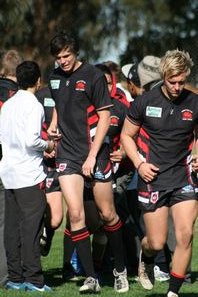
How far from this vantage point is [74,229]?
833 cm

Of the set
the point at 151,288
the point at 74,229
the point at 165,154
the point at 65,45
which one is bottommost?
the point at 151,288

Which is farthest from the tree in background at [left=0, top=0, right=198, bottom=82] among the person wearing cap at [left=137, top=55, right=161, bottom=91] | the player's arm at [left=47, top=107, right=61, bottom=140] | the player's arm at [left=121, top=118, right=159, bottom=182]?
the player's arm at [left=121, top=118, right=159, bottom=182]

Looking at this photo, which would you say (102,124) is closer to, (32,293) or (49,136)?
(49,136)

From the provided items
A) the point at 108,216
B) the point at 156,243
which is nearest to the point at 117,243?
the point at 108,216

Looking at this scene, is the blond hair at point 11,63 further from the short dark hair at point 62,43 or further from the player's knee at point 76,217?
the player's knee at point 76,217

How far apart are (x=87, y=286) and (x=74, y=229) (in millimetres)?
523

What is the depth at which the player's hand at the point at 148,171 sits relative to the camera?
7699mm

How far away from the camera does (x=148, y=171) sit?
7695 millimetres

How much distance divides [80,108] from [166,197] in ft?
4.11

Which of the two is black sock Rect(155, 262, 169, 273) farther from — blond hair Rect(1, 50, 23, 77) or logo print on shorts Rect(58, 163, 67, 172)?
blond hair Rect(1, 50, 23, 77)

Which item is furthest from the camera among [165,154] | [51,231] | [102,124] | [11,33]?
[11,33]

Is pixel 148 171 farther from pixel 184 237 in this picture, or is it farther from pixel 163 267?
pixel 163 267

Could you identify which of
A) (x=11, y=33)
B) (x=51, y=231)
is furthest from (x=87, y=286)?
(x=11, y=33)

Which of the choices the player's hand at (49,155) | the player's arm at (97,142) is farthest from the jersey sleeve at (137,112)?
the player's hand at (49,155)
